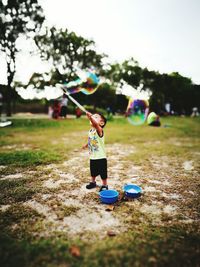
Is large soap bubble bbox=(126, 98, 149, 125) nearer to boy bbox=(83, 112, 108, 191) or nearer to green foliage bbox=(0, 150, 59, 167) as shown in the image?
green foliage bbox=(0, 150, 59, 167)

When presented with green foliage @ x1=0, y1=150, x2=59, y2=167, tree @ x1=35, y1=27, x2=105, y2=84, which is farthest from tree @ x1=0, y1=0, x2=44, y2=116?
green foliage @ x1=0, y1=150, x2=59, y2=167

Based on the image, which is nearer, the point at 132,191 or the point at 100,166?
the point at 132,191

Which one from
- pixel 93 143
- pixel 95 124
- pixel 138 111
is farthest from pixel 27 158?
pixel 138 111

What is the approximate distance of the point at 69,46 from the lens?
116 feet

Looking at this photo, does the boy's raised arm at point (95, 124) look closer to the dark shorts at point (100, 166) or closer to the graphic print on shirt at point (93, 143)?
the graphic print on shirt at point (93, 143)

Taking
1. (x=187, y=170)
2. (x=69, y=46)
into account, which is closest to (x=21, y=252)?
(x=187, y=170)

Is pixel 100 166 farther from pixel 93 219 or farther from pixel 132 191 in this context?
pixel 93 219

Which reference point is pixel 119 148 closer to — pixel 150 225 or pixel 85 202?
pixel 85 202

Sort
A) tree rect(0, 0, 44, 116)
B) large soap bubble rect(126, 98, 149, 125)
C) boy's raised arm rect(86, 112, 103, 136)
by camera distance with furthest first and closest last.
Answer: tree rect(0, 0, 44, 116)
large soap bubble rect(126, 98, 149, 125)
boy's raised arm rect(86, 112, 103, 136)

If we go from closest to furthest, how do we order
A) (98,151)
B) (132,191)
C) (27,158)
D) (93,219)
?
1. (93,219)
2. (132,191)
3. (98,151)
4. (27,158)

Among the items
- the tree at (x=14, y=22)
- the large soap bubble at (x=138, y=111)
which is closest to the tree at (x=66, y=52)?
the tree at (x=14, y=22)

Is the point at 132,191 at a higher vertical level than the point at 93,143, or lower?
lower

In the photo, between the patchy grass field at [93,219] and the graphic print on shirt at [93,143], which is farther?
the graphic print on shirt at [93,143]

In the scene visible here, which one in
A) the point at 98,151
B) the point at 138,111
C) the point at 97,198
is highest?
the point at 138,111
